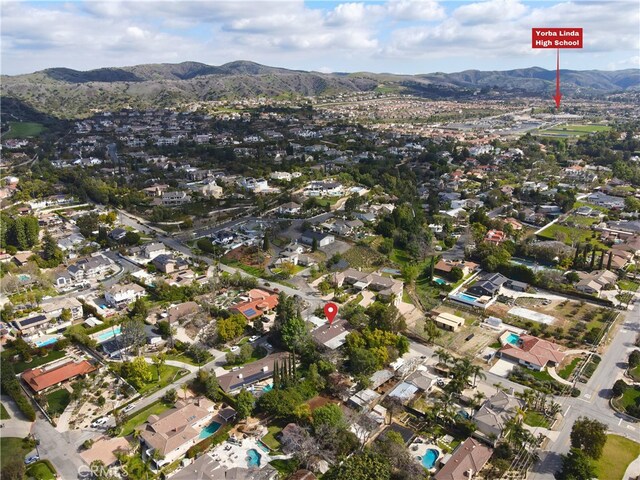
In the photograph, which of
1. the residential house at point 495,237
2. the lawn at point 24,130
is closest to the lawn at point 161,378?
the residential house at point 495,237

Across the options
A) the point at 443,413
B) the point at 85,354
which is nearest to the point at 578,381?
the point at 443,413

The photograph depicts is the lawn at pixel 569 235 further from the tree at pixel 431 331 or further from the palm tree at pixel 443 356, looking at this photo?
the palm tree at pixel 443 356

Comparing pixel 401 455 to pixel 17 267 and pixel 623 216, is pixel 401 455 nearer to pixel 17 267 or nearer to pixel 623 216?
pixel 17 267

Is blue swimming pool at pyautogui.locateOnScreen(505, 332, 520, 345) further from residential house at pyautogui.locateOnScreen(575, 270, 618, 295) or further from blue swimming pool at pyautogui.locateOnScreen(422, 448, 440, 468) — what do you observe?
blue swimming pool at pyautogui.locateOnScreen(422, 448, 440, 468)

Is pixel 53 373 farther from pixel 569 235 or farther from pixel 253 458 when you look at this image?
pixel 569 235

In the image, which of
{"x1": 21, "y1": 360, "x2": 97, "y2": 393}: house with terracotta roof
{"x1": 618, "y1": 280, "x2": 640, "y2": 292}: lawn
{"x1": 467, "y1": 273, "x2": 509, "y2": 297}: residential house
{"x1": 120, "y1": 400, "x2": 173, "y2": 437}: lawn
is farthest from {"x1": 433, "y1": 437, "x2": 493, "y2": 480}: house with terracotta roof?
{"x1": 618, "y1": 280, "x2": 640, "y2": 292}: lawn

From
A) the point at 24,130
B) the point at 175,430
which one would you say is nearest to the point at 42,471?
the point at 175,430
